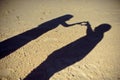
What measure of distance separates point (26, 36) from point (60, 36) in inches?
55.0

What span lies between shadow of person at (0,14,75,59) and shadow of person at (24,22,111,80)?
1311 millimetres

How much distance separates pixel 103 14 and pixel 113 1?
6.41 feet

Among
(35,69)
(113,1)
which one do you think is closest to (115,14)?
(113,1)

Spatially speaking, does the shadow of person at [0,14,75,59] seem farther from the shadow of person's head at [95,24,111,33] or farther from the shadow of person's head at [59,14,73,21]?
the shadow of person's head at [95,24,111,33]

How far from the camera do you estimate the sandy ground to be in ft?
15.8

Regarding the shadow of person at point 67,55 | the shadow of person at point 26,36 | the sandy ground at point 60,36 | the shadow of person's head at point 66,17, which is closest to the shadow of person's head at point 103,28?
the shadow of person at point 67,55

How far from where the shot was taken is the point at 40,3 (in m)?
9.34

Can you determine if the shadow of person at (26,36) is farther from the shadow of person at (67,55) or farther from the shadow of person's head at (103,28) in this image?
the shadow of person's head at (103,28)

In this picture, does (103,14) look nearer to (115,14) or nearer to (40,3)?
(115,14)

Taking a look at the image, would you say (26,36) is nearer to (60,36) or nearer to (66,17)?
(60,36)

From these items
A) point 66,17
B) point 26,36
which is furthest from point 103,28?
point 26,36

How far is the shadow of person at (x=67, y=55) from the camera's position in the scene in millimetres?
4711

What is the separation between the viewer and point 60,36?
20.9 ft

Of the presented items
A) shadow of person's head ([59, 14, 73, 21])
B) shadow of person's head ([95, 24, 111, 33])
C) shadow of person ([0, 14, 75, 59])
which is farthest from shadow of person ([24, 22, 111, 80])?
shadow of person's head ([59, 14, 73, 21])
